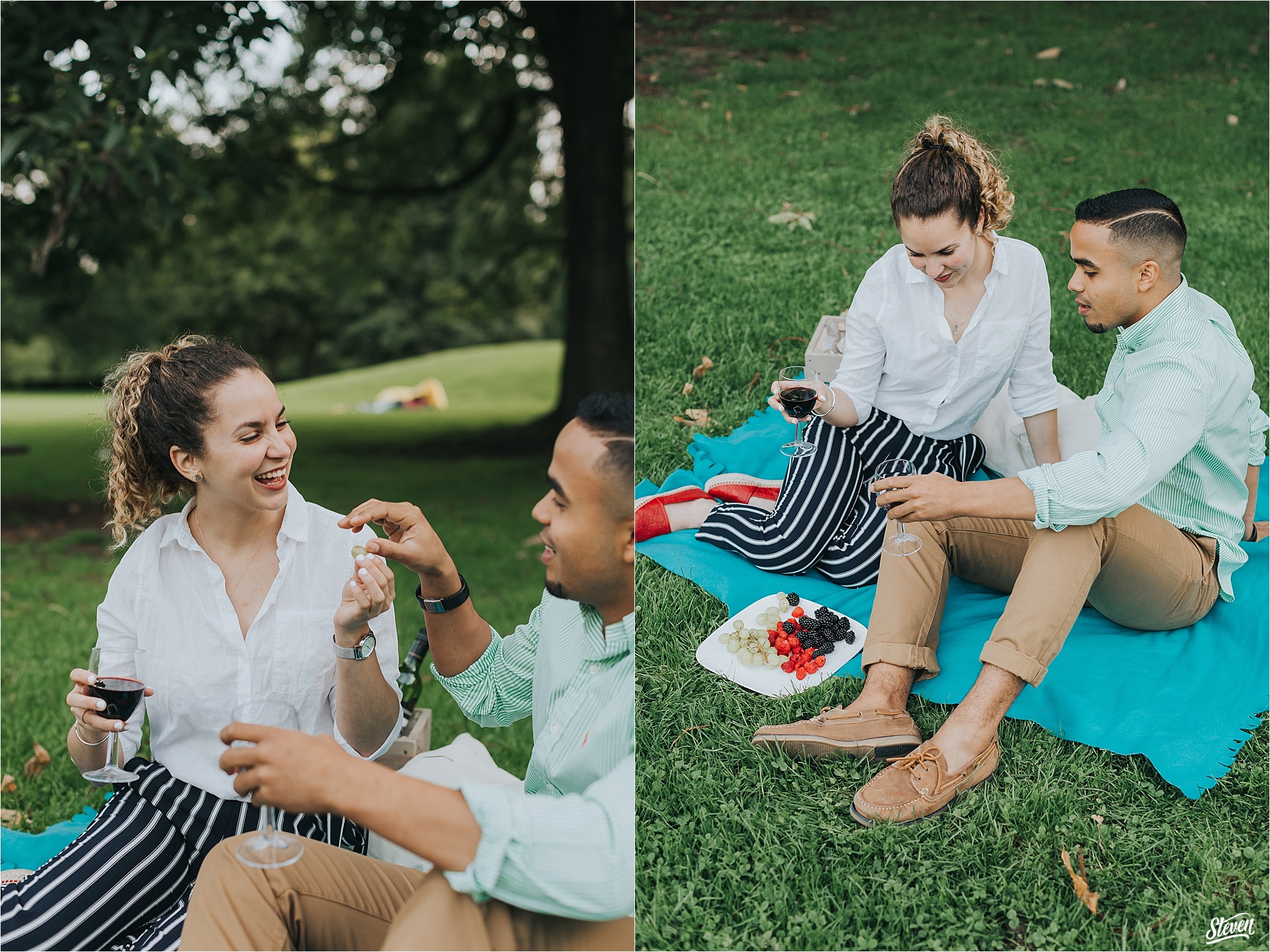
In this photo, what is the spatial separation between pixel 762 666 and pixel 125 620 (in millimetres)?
1931

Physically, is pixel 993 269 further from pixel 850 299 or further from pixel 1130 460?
pixel 850 299

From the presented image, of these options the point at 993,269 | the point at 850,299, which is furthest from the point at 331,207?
the point at 993,269

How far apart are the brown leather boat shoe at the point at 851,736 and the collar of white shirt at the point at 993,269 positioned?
144 centimetres

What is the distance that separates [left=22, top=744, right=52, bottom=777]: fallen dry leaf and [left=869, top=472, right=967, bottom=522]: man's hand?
2.92m

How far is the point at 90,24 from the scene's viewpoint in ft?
17.4

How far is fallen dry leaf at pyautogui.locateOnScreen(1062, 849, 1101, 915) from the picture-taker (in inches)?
101

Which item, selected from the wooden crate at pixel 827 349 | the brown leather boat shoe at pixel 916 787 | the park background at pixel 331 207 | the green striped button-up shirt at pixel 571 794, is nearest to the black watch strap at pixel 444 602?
the green striped button-up shirt at pixel 571 794

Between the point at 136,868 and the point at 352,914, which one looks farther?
the point at 136,868

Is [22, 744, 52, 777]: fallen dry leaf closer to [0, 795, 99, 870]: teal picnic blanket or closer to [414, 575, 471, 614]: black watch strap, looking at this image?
[0, 795, 99, 870]: teal picnic blanket

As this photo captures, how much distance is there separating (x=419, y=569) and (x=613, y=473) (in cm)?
68

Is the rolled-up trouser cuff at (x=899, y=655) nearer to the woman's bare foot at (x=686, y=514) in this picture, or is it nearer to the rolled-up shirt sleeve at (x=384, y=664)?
the woman's bare foot at (x=686, y=514)

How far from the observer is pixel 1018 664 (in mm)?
2898

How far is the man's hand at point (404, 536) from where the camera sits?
2.28m

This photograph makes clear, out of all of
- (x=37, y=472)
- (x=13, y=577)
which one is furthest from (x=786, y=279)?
(x=37, y=472)
